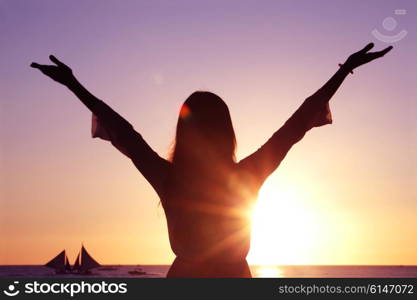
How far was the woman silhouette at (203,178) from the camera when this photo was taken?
3.27m

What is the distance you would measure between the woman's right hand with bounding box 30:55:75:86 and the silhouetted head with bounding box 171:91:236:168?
790 millimetres

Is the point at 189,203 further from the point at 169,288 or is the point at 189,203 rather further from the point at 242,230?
the point at 169,288

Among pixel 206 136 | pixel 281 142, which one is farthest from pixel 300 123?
pixel 206 136

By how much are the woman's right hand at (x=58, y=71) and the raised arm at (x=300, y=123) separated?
1.21m

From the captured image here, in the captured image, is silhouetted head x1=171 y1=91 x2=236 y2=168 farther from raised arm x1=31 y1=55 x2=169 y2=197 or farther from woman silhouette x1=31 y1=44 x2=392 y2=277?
raised arm x1=31 y1=55 x2=169 y2=197

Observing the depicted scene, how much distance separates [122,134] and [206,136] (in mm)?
515

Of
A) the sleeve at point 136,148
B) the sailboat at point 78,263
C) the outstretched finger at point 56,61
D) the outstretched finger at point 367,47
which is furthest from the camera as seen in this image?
the sailboat at point 78,263

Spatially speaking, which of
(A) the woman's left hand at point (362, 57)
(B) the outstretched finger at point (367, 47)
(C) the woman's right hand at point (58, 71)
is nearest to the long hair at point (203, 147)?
(C) the woman's right hand at point (58, 71)

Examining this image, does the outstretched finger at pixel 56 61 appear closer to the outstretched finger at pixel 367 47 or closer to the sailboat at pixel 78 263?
the outstretched finger at pixel 367 47

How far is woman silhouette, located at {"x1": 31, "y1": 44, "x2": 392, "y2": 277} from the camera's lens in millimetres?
3271

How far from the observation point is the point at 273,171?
3469 millimetres

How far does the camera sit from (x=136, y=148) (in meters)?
3.39

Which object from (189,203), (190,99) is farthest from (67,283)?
(190,99)

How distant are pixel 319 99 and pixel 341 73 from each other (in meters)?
0.26
